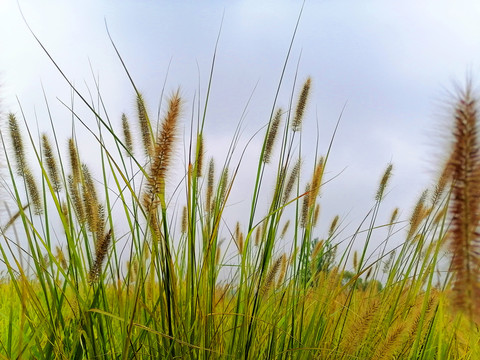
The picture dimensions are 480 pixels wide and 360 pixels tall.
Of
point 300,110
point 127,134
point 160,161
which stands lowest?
point 160,161

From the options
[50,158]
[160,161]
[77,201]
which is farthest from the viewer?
[50,158]

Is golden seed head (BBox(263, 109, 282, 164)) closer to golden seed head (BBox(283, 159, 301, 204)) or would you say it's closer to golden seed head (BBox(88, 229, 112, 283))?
golden seed head (BBox(283, 159, 301, 204))

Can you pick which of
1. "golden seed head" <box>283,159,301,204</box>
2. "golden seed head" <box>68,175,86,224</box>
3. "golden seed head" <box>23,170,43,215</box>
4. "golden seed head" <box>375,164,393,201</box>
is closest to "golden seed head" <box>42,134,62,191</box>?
"golden seed head" <box>23,170,43,215</box>

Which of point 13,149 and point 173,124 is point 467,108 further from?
point 13,149

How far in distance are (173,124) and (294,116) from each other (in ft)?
4.20

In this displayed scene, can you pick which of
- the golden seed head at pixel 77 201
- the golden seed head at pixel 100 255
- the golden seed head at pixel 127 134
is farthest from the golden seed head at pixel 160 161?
the golden seed head at pixel 127 134

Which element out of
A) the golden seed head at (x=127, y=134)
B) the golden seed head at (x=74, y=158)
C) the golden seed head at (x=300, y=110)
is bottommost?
the golden seed head at (x=74, y=158)

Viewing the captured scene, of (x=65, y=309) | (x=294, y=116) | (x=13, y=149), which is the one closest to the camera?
(x=13, y=149)

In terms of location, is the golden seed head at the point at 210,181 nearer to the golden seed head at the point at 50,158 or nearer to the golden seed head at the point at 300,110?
the golden seed head at the point at 300,110

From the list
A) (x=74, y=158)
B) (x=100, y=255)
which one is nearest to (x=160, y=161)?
(x=100, y=255)

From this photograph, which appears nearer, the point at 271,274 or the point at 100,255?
the point at 100,255

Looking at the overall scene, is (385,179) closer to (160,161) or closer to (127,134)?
(127,134)

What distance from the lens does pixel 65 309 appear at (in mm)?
3412

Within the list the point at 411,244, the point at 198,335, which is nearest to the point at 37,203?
the point at 198,335
